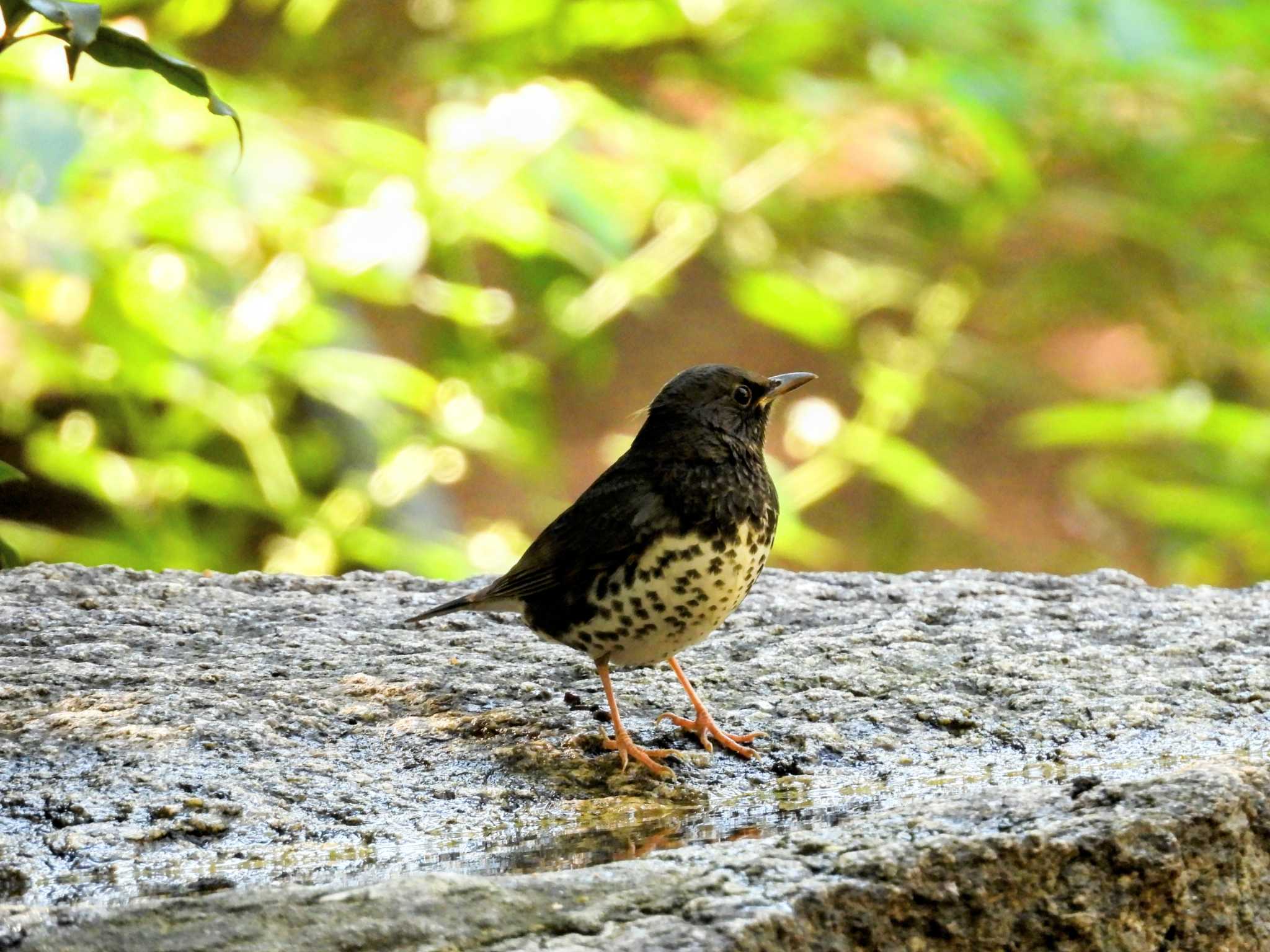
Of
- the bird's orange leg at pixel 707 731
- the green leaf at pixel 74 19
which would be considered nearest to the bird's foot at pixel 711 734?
the bird's orange leg at pixel 707 731

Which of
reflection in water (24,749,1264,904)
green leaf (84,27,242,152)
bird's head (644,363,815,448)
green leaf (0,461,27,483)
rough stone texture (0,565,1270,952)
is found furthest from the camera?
bird's head (644,363,815,448)

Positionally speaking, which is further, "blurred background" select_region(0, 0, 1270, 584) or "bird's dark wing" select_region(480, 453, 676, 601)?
"blurred background" select_region(0, 0, 1270, 584)

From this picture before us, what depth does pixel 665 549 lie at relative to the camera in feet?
9.39

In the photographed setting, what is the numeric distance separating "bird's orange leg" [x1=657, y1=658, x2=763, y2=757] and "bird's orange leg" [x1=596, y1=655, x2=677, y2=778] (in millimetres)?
77

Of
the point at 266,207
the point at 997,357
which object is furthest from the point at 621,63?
the point at 997,357

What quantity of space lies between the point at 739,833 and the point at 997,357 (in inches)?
282

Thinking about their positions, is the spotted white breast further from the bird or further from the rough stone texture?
the rough stone texture

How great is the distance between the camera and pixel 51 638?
302 centimetres

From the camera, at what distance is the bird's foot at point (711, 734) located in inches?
110

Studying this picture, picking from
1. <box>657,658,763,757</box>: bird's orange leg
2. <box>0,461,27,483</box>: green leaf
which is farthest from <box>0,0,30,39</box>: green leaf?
<box>657,658,763,757</box>: bird's orange leg

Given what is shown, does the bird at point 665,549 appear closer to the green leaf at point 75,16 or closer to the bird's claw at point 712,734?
the bird's claw at point 712,734

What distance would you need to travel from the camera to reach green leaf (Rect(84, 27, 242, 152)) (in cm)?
243

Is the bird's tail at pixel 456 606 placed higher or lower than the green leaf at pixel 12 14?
lower

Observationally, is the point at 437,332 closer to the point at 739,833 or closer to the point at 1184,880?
the point at 739,833
